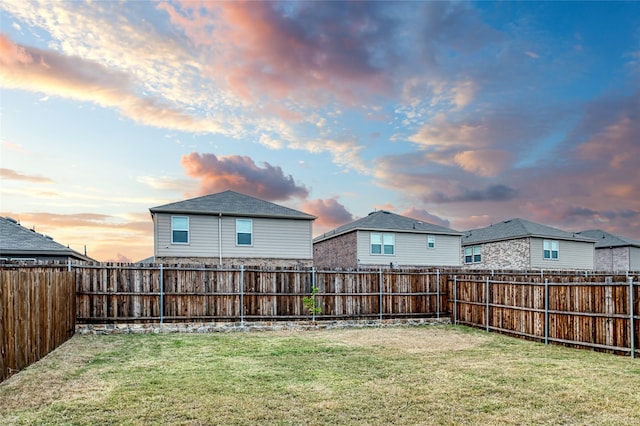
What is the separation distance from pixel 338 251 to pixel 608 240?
26565 millimetres

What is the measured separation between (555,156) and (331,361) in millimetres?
15894

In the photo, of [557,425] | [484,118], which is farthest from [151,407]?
[484,118]

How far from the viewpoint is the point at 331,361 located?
877 centimetres

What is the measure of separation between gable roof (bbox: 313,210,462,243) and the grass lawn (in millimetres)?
17000

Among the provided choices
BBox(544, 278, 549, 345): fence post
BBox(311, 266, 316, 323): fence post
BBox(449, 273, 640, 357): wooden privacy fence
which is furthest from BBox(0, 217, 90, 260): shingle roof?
BBox(544, 278, 549, 345): fence post

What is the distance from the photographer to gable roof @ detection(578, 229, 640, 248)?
38.7 meters

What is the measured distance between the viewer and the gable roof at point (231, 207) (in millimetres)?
21938

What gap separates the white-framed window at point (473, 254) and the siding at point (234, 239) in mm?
17656

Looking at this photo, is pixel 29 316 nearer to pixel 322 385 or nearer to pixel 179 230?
pixel 322 385

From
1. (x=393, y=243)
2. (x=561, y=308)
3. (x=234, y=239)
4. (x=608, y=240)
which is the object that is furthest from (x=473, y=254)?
(x=561, y=308)

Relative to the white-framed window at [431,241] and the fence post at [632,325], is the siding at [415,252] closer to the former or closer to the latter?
the white-framed window at [431,241]

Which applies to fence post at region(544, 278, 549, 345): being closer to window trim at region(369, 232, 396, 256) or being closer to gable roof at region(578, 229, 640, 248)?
window trim at region(369, 232, 396, 256)

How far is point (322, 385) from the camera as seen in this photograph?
22.3 ft

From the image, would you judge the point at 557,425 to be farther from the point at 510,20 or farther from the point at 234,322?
A: the point at 510,20
